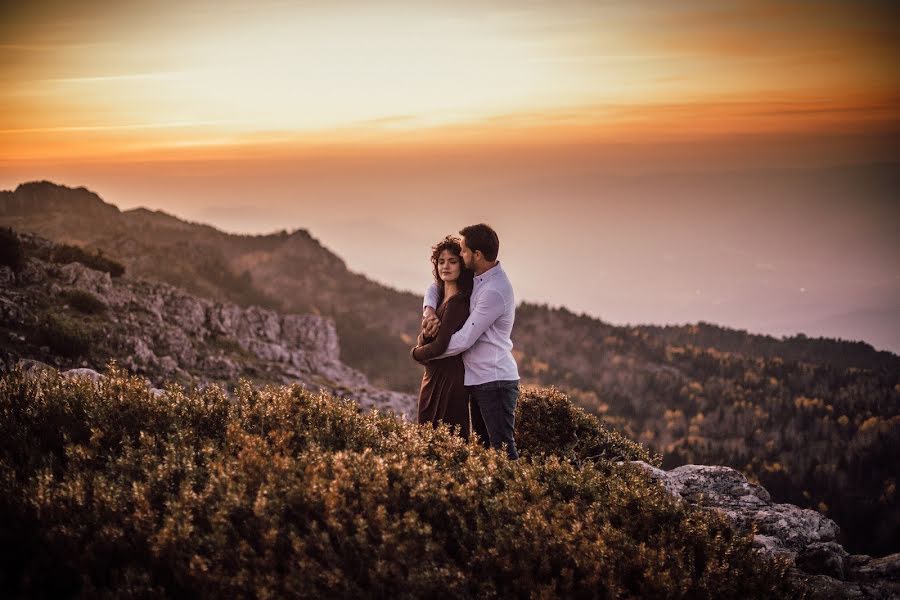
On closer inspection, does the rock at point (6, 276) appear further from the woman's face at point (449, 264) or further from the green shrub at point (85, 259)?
the woman's face at point (449, 264)

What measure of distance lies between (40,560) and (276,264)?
5357 cm

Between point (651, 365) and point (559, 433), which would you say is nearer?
point (559, 433)

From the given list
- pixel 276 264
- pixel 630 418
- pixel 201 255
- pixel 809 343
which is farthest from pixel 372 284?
pixel 809 343

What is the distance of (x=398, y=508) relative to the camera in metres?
6.33

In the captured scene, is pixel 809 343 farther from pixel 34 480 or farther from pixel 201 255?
pixel 34 480

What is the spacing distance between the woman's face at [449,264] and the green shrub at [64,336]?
1008 centimetres

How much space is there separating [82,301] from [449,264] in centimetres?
1298

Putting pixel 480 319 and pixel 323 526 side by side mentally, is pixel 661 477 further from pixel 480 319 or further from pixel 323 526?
pixel 323 526

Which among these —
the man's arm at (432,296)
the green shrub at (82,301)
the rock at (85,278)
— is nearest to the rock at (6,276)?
the green shrub at (82,301)

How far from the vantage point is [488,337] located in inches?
334

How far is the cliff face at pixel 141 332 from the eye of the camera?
14422mm

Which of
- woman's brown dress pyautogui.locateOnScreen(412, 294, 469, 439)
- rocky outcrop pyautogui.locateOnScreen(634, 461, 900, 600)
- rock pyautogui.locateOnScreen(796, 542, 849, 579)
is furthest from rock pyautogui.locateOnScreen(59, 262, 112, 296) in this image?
rock pyautogui.locateOnScreen(796, 542, 849, 579)

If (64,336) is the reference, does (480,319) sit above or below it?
above

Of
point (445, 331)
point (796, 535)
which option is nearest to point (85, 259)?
point (445, 331)
